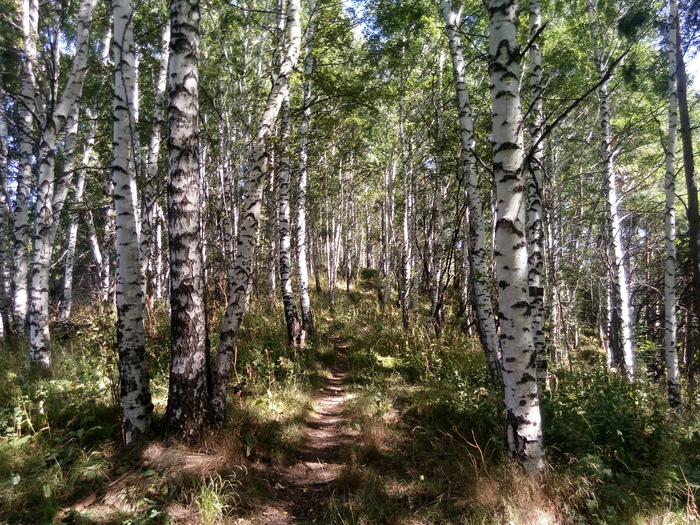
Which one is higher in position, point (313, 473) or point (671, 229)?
point (671, 229)

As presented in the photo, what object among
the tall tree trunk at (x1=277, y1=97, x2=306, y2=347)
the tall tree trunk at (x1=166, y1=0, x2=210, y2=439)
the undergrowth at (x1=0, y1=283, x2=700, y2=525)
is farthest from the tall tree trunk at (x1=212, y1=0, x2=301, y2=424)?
Result: the tall tree trunk at (x1=277, y1=97, x2=306, y2=347)

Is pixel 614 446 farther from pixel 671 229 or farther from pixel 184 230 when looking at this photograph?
pixel 671 229

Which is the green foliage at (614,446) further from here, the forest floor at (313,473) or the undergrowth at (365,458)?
the forest floor at (313,473)

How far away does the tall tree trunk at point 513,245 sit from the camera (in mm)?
2787

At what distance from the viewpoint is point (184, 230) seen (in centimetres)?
336

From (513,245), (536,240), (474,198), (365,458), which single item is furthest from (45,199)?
(536,240)

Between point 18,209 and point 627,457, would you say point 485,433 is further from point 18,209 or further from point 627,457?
point 18,209

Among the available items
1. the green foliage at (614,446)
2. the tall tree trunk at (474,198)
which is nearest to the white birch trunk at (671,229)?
the green foliage at (614,446)

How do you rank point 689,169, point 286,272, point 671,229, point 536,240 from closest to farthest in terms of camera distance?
point 536,240, point 689,169, point 671,229, point 286,272

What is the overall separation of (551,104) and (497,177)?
11.1m

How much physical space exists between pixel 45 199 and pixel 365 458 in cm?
616

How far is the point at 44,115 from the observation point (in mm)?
5852

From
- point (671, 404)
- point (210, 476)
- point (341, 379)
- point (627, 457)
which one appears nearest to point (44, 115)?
point (210, 476)

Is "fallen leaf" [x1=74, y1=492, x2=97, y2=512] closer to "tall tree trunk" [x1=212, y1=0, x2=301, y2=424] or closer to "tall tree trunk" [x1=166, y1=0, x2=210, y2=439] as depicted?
"tall tree trunk" [x1=166, y1=0, x2=210, y2=439]
